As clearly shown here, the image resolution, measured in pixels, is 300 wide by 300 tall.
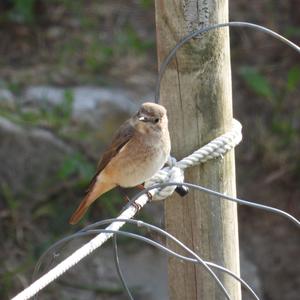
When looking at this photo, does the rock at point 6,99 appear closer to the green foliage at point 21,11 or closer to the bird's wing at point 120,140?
the green foliage at point 21,11

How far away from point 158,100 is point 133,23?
14.3 ft

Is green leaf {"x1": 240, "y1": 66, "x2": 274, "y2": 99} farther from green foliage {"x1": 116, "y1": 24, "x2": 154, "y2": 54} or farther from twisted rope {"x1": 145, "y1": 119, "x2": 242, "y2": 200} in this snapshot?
twisted rope {"x1": 145, "y1": 119, "x2": 242, "y2": 200}

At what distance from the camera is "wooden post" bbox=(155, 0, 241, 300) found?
3559 millimetres

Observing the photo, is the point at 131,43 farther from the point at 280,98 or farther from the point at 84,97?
the point at 280,98

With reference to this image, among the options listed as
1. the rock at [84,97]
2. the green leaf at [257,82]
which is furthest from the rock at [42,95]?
the green leaf at [257,82]

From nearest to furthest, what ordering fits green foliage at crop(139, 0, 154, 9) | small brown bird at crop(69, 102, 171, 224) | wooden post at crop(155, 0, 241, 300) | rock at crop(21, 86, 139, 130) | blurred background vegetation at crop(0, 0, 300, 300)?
wooden post at crop(155, 0, 241, 300) → small brown bird at crop(69, 102, 171, 224) → blurred background vegetation at crop(0, 0, 300, 300) → rock at crop(21, 86, 139, 130) → green foliage at crop(139, 0, 154, 9)

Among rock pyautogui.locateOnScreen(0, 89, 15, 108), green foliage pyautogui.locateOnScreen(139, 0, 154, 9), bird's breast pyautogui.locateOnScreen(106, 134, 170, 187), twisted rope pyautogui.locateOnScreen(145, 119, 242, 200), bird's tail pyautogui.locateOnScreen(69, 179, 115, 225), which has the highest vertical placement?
green foliage pyautogui.locateOnScreen(139, 0, 154, 9)

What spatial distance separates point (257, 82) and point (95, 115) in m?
1.45

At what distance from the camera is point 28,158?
6.58 meters

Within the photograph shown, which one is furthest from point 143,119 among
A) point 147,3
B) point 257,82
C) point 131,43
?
point 147,3

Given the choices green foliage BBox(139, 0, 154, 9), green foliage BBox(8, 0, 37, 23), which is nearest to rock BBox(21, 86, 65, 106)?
green foliage BBox(8, 0, 37, 23)

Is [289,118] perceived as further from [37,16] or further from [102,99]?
[37,16]

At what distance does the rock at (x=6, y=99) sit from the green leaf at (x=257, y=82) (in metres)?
1.99

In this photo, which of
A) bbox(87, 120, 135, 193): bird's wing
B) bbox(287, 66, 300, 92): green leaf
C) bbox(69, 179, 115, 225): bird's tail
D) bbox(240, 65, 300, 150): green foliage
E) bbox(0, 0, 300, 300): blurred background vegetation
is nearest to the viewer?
bbox(87, 120, 135, 193): bird's wing
